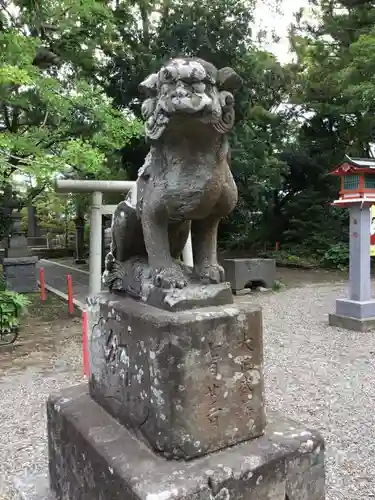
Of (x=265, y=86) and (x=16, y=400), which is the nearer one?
(x=16, y=400)

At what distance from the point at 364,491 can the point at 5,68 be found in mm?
4990

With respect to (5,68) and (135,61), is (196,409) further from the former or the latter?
(135,61)

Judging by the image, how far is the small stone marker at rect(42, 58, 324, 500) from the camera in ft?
5.60

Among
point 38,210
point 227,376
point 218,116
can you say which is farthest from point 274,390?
point 38,210

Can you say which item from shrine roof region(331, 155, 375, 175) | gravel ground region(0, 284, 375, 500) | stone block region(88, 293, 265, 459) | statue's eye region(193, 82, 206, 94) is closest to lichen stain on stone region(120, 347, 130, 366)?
stone block region(88, 293, 265, 459)

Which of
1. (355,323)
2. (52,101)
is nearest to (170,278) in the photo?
(52,101)

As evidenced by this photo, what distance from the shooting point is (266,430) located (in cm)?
200

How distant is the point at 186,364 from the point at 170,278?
37 centimetres

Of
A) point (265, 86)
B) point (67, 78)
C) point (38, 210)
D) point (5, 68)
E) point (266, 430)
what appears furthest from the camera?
point (38, 210)

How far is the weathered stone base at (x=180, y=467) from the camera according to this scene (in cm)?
164

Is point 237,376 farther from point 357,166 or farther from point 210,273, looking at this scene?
point 357,166

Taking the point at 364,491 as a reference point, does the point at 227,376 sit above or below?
above

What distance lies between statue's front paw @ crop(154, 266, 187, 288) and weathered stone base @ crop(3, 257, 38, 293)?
939cm

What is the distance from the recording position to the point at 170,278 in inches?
74.8
